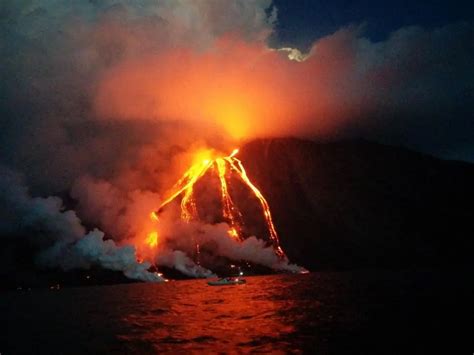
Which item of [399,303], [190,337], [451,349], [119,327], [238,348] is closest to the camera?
[451,349]

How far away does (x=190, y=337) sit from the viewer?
187 ft

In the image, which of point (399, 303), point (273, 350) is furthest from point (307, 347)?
point (399, 303)

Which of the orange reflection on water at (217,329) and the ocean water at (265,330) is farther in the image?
the orange reflection on water at (217,329)

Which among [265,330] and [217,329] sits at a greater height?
[265,330]

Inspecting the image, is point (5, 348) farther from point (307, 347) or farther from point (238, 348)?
point (307, 347)

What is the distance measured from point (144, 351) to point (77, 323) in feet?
110

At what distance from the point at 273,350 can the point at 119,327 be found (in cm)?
3217

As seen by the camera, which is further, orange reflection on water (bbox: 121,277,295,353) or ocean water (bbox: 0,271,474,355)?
orange reflection on water (bbox: 121,277,295,353)

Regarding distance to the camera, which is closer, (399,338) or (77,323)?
(399,338)

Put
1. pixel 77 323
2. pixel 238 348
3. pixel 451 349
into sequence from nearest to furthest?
pixel 451 349 < pixel 238 348 < pixel 77 323

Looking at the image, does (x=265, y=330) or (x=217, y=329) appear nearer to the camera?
(x=265, y=330)

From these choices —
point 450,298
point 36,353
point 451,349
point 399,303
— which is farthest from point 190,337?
point 450,298

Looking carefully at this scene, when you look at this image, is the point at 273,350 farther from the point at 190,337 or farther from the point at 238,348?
the point at 190,337

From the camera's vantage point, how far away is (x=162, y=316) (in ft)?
272
